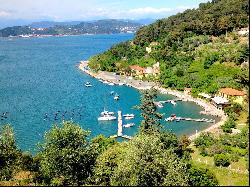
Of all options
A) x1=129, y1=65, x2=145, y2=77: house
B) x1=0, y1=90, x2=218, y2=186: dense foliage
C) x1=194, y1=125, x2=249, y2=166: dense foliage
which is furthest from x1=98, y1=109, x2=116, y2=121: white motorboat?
x1=0, y1=90, x2=218, y2=186: dense foliage

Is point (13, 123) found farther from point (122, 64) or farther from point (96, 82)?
point (122, 64)

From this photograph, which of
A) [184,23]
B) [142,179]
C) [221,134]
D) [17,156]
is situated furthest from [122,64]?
[142,179]

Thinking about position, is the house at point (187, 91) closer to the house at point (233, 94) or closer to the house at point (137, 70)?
the house at point (233, 94)

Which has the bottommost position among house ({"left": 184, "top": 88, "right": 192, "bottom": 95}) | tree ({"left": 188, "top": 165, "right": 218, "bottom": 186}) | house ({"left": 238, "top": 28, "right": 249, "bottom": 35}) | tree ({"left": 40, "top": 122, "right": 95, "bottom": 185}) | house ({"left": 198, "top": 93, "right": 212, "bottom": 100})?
house ({"left": 184, "top": 88, "right": 192, "bottom": 95})

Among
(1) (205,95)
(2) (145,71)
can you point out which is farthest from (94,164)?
(2) (145,71)

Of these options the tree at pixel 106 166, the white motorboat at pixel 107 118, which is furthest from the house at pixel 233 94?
the tree at pixel 106 166

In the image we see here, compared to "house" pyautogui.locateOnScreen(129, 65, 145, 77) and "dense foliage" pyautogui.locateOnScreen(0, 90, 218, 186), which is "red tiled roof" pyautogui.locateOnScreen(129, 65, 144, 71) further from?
"dense foliage" pyautogui.locateOnScreen(0, 90, 218, 186)
